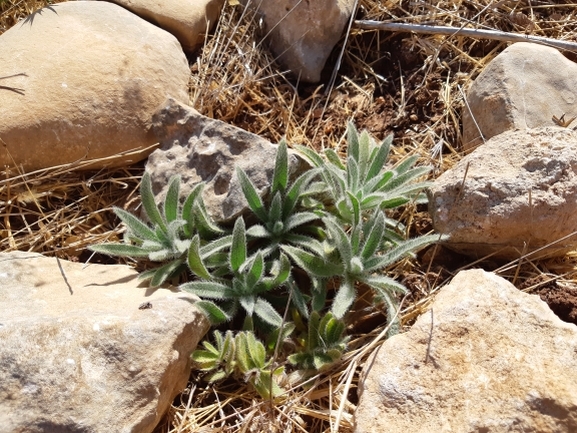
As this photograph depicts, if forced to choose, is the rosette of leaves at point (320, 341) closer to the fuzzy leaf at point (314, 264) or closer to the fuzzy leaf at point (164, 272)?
the fuzzy leaf at point (314, 264)

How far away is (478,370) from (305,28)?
1.60 meters

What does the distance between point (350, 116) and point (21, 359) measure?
1.51 m

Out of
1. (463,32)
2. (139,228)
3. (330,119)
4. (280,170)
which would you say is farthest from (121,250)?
(463,32)

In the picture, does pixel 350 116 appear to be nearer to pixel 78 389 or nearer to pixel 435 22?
pixel 435 22

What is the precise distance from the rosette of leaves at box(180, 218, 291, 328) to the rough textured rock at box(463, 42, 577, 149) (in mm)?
957

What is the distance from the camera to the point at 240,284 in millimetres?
1971

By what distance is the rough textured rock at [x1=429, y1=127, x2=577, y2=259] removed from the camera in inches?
78.5

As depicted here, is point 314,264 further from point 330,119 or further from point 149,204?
point 330,119

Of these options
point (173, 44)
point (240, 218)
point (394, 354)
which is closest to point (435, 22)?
point (173, 44)

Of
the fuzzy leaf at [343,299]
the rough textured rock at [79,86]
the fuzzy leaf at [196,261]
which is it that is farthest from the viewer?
the rough textured rock at [79,86]

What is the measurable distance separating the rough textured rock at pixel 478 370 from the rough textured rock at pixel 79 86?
122 cm

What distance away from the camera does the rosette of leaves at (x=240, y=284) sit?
6.31 ft

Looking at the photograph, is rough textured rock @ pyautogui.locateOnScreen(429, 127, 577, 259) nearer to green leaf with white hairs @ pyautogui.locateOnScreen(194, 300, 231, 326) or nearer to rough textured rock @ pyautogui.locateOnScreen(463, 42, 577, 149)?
rough textured rock @ pyautogui.locateOnScreen(463, 42, 577, 149)

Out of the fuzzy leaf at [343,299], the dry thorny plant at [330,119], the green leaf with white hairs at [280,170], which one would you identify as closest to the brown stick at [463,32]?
the dry thorny plant at [330,119]
